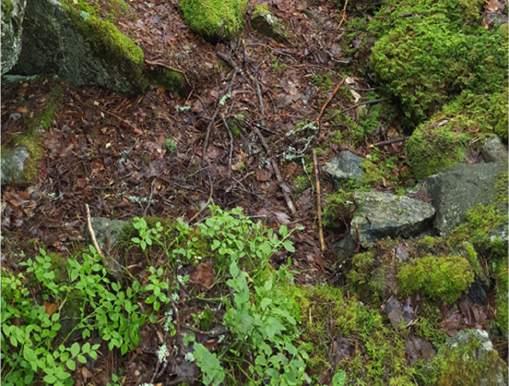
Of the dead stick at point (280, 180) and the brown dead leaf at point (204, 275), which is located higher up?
the brown dead leaf at point (204, 275)

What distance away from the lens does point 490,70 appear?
5.38 meters

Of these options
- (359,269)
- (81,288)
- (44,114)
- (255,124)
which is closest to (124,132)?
(44,114)

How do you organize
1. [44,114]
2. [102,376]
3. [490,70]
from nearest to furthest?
1. [102,376]
2. [44,114]
3. [490,70]

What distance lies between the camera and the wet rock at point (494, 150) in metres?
4.76

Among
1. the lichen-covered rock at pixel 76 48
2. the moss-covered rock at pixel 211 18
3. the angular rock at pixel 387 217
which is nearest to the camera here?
the angular rock at pixel 387 217

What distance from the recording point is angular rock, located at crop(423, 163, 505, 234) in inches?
169

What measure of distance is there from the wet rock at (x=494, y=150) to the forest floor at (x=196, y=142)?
0.69 m

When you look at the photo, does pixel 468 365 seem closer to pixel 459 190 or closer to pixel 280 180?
pixel 459 190

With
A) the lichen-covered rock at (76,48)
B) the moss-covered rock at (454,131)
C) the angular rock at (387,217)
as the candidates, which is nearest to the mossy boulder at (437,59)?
the moss-covered rock at (454,131)

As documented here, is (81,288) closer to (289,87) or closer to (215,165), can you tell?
(215,165)

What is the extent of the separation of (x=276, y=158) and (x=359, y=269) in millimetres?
1459

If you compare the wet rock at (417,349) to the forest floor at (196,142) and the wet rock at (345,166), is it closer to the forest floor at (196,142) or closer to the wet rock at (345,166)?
the forest floor at (196,142)

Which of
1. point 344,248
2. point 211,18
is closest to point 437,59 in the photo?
point 211,18

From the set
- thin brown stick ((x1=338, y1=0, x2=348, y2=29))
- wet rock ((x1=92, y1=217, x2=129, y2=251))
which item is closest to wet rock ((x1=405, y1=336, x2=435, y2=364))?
wet rock ((x1=92, y1=217, x2=129, y2=251))
